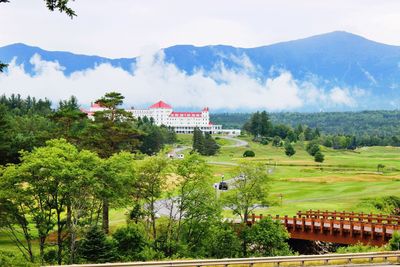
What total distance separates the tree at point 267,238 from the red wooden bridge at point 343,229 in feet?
6.72

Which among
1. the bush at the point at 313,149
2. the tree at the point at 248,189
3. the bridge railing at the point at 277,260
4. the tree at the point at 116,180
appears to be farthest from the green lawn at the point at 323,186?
the bush at the point at 313,149

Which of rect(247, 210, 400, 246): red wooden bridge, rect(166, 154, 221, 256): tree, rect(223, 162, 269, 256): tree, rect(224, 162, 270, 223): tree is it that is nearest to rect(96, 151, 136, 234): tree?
rect(166, 154, 221, 256): tree

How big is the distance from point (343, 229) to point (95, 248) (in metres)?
20.7

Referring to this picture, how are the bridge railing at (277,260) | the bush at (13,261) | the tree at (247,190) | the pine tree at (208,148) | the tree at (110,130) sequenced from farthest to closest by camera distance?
the pine tree at (208,148) < the tree at (110,130) < the tree at (247,190) < the bush at (13,261) < the bridge railing at (277,260)

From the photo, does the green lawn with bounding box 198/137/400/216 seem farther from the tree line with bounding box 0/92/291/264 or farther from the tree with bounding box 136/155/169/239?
the tree with bounding box 136/155/169/239

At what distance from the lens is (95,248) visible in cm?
3919

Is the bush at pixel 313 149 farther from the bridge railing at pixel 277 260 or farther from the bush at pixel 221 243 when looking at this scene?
the bridge railing at pixel 277 260

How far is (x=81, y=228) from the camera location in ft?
132

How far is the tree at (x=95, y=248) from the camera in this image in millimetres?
39156

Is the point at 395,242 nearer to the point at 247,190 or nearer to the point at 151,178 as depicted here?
the point at 247,190

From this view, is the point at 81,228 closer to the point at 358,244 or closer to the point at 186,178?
the point at 186,178

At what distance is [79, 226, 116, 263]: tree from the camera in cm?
3916

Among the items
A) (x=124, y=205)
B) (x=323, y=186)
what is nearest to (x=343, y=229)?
(x=124, y=205)

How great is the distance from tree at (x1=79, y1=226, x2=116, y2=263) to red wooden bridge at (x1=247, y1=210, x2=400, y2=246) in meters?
15.2
